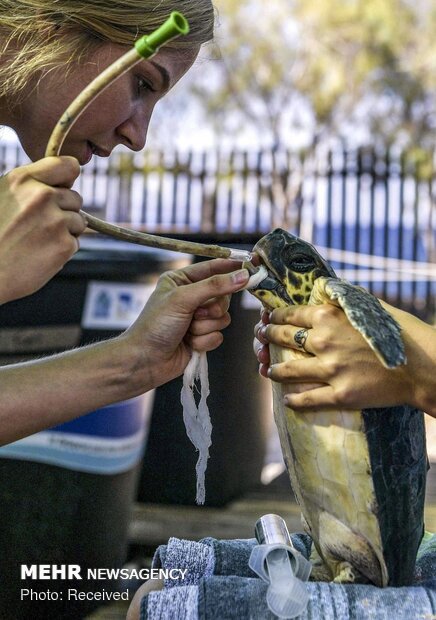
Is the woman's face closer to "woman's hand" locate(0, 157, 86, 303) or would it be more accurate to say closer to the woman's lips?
the woman's lips

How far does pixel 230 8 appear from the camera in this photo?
1169cm

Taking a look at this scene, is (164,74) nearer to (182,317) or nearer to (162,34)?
(182,317)

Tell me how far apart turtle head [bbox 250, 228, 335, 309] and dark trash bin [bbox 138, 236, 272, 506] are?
1.45 meters

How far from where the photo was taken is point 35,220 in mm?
1100

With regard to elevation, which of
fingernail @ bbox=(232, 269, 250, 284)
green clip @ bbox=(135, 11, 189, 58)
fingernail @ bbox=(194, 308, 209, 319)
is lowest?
fingernail @ bbox=(194, 308, 209, 319)

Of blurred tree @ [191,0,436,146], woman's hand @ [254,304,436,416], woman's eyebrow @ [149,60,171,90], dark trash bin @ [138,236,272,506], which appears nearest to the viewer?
woman's hand @ [254,304,436,416]

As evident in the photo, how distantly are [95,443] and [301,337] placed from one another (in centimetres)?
92

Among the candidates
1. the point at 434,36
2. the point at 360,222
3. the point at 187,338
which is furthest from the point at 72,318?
the point at 434,36

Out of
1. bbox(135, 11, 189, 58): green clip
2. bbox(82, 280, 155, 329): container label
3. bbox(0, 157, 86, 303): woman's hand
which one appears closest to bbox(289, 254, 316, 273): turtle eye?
bbox(0, 157, 86, 303): woman's hand

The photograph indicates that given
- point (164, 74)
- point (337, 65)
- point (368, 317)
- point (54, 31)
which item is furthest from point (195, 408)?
point (337, 65)

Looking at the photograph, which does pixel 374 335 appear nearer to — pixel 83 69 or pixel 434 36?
pixel 83 69

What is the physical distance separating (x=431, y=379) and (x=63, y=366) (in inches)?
24.6

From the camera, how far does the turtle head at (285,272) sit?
4.78 ft

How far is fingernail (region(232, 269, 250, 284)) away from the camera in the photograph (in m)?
1.37
